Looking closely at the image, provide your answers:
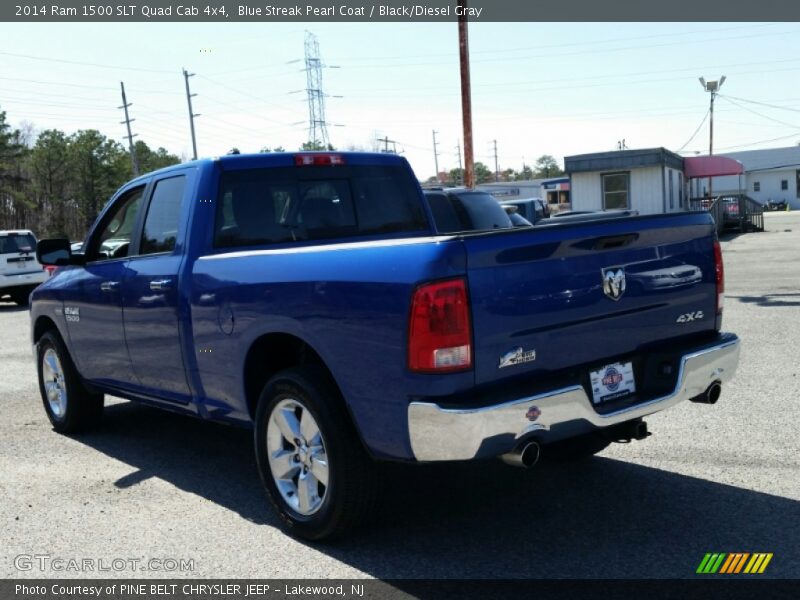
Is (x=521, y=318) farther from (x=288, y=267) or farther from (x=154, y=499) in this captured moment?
(x=154, y=499)

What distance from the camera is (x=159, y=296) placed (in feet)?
17.3

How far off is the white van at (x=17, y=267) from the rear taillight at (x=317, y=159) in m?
17.1

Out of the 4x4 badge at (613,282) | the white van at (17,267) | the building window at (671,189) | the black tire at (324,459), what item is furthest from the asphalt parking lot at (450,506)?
the building window at (671,189)

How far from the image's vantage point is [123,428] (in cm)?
707

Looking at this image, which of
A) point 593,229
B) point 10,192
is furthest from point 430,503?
point 10,192

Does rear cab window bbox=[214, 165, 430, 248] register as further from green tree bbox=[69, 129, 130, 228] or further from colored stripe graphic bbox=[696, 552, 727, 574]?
green tree bbox=[69, 129, 130, 228]

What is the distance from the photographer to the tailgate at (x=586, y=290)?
3688mm

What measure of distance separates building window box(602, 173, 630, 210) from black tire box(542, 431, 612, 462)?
92.9 feet

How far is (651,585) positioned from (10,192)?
76532 mm

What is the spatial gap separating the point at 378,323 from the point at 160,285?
6.55 feet

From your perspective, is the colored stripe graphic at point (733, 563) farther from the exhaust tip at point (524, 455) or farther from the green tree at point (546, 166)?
the green tree at point (546, 166)

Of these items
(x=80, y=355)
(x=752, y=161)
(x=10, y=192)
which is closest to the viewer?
(x=80, y=355)

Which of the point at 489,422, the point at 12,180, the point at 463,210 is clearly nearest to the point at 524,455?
the point at 489,422

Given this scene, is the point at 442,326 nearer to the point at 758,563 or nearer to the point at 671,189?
the point at 758,563
